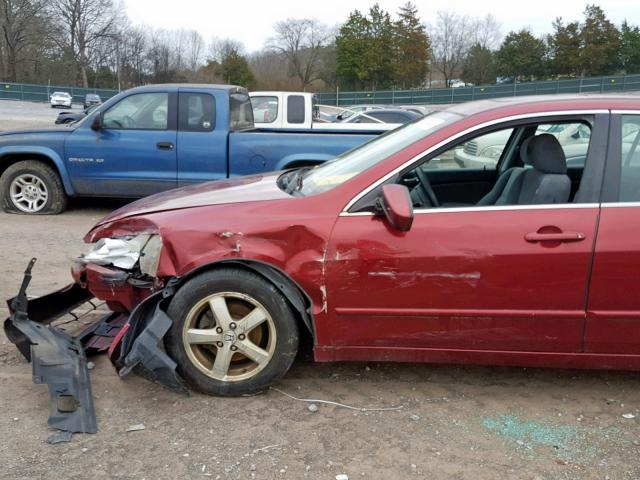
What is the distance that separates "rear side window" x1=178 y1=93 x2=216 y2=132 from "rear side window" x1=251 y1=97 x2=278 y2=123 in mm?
4295

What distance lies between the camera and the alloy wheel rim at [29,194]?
8016 millimetres

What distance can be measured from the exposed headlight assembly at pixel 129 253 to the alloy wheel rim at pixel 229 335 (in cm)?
39

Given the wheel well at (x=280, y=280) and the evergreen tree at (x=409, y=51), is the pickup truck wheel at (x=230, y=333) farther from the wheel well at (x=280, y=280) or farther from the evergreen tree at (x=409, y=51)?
the evergreen tree at (x=409, y=51)

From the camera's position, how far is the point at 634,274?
3051 millimetres

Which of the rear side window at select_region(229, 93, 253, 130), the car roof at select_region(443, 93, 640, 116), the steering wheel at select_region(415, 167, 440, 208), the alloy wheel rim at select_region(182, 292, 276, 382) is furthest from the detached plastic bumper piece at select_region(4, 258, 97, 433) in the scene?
the rear side window at select_region(229, 93, 253, 130)

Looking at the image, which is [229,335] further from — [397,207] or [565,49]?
[565,49]

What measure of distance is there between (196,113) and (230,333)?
504cm

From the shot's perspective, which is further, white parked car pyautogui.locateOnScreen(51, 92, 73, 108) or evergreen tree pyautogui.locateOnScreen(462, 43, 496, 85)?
evergreen tree pyautogui.locateOnScreen(462, 43, 496, 85)

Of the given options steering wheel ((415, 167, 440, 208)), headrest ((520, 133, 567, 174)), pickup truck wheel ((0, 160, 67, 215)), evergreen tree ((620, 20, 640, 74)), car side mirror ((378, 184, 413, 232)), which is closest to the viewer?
car side mirror ((378, 184, 413, 232))

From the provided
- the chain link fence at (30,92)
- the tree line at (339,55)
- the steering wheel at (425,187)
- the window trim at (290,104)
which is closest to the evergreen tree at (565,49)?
the tree line at (339,55)

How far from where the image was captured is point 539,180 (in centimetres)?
346

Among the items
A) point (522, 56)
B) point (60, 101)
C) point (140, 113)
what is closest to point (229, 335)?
point (140, 113)

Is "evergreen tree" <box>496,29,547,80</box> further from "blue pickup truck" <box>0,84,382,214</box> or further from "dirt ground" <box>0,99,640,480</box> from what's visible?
"dirt ground" <box>0,99,640,480</box>

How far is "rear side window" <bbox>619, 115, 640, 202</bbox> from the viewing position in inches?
125
